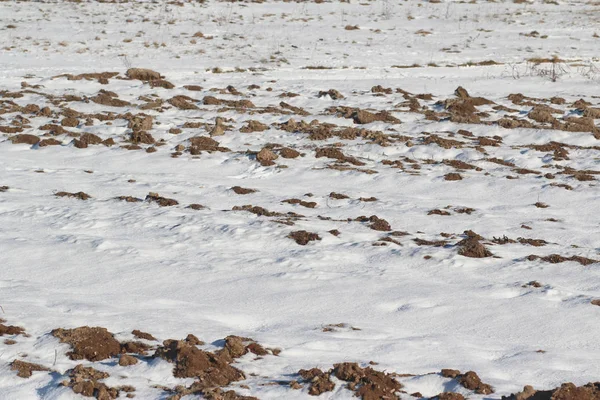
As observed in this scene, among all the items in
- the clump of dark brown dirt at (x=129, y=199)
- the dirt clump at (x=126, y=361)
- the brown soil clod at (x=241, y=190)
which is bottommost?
the brown soil clod at (x=241, y=190)

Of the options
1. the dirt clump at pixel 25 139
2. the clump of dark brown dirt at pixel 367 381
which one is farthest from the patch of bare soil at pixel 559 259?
the dirt clump at pixel 25 139

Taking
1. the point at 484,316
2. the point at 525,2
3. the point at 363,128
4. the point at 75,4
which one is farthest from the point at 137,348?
the point at 525,2

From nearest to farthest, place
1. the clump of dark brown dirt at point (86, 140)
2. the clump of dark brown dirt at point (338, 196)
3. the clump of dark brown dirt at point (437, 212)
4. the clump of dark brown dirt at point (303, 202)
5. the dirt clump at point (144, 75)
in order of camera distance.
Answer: the clump of dark brown dirt at point (437, 212), the clump of dark brown dirt at point (303, 202), the clump of dark brown dirt at point (338, 196), the clump of dark brown dirt at point (86, 140), the dirt clump at point (144, 75)

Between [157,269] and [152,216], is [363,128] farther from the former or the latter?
[157,269]

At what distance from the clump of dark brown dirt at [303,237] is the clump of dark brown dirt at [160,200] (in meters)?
1.49

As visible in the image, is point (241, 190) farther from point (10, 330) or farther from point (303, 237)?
point (10, 330)

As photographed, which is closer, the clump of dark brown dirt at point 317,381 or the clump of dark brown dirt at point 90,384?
the clump of dark brown dirt at point 90,384

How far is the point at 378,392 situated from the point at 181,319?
162 centimetres

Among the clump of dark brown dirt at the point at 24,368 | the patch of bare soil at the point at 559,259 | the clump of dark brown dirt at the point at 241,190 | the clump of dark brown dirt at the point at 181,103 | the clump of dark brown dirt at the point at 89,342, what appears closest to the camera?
the clump of dark brown dirt at the point at 24,368

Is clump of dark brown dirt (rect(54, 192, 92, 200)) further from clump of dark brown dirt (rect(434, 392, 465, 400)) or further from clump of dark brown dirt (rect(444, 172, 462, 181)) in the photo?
clump of dark brown dirt (rect(434, 392, 465, 400))

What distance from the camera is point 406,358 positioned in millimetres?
4574

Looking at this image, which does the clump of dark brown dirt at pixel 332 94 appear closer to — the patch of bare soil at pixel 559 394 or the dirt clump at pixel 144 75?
the dirt clump at pixel 144 75

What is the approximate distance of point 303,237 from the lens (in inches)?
272

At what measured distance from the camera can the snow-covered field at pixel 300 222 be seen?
4473 mm
